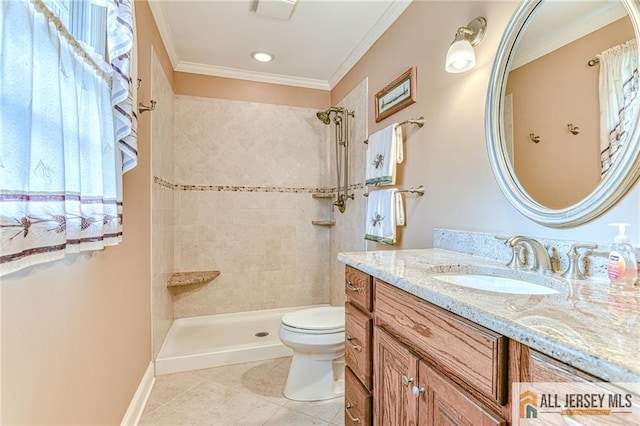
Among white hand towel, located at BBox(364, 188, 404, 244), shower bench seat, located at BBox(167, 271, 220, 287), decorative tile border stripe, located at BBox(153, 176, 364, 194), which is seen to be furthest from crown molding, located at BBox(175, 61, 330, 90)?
shower bench seat, located at BBox(167, 271, 220, 287)

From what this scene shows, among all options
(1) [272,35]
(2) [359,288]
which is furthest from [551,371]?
(1) [272,35]

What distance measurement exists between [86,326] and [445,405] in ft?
3.74

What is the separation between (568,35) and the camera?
37.1 inches

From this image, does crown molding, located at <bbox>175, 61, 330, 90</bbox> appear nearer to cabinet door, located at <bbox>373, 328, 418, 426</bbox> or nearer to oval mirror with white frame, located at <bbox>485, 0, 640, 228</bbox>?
oval mirror with white frame, located at <bbox>485, 0, 640, 228</bbox>

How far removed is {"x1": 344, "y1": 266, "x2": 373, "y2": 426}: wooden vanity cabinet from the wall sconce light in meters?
0.95

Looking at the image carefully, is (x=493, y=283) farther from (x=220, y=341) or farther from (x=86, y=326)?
(x=220, y=341)

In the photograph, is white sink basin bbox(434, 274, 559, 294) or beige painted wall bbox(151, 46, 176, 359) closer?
white sink basin bbox(434, 274, 559, 294)

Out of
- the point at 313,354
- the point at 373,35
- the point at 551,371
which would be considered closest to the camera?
the point at 551,371

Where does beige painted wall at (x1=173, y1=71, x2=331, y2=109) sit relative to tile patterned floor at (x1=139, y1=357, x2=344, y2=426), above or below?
above

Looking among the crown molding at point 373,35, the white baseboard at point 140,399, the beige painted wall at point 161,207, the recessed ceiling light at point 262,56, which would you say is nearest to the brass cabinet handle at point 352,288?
the white baseboard at point 140,399

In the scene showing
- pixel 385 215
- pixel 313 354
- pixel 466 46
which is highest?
pixel 466 46

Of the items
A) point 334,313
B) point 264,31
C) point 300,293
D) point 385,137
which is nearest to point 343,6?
point 264,31

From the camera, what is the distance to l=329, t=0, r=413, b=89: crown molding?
5.90ft

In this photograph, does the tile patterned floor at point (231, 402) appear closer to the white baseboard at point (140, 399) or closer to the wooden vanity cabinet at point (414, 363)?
the white baseboard at point (140, 399)
